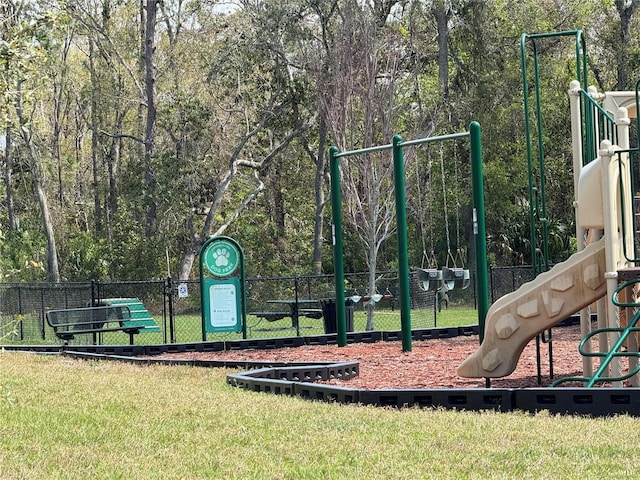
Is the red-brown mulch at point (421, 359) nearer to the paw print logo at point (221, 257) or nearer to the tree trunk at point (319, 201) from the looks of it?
the paw print logo at point (221, 257)

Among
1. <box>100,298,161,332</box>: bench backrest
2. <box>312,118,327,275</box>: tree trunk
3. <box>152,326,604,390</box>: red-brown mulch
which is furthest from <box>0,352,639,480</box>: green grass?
<box>312,118,327,275</box>: tree trunk

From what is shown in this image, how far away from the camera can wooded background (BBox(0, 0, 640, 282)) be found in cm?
3906

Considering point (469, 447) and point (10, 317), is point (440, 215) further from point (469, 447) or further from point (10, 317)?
point (469, 447)

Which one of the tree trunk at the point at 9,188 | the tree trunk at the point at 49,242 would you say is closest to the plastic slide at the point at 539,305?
the tree trunk at the point at 49,242

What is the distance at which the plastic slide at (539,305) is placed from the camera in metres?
10.6

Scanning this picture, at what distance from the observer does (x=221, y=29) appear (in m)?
44.8

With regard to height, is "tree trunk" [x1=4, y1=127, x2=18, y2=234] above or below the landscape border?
above

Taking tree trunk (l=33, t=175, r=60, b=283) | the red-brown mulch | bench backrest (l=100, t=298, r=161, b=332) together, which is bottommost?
the red-brown mulch

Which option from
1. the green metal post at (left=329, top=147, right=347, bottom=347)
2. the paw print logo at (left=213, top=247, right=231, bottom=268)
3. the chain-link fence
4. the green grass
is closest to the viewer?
the green grass

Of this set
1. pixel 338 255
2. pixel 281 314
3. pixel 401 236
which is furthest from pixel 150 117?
pixel 401 236

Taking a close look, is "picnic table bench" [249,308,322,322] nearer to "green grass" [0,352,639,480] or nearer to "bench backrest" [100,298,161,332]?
"bench backrest" [100,298,161,332]

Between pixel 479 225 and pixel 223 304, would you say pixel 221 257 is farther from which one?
pixel 479 225

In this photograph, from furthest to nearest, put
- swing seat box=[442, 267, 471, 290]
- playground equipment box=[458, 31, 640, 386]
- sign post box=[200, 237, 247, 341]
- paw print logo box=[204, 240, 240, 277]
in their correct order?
paw print logo box=[204, 240, 240, 277]
sign post box=[200, 237, 247, 341]
swing seat box=[442, 267, 471, 290]
playground equipment box=[458, 31, 640, 386]

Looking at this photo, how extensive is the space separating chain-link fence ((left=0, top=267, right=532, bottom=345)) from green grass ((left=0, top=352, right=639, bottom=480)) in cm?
1150
